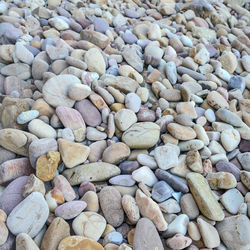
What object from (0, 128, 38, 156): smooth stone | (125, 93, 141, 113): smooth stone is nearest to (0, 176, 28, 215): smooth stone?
(0, 128, 38, 156): smooth stone

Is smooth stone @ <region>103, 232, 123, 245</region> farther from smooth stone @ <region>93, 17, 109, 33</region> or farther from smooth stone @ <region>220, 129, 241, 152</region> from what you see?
smooth stone @ <region>93, 17, 109, 33</region>

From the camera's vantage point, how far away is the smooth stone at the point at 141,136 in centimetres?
96

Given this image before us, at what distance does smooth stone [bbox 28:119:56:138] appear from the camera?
92 cm

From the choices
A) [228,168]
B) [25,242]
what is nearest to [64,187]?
[25,242]

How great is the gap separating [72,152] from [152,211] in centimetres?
29

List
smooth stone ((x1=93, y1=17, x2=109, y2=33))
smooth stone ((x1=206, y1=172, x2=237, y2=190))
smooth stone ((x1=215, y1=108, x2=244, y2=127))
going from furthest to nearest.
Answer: smooth stone ((x1=93, y1=17, x2=109, y2=33)) → smooth stone ((x1=215, y1=108, x2=244, y2=127)) → smooth stone ((x1=206, y1=172, x2=237, y2=190))

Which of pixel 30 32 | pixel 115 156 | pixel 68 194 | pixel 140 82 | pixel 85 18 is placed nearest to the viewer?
pixel 68 194

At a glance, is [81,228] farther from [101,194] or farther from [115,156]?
[115,156]

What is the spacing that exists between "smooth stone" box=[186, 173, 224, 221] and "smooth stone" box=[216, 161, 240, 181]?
0.10 m

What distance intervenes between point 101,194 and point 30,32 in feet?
3.16

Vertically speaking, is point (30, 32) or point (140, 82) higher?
point (140, 82)

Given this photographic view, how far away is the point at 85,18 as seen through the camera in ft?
5.24

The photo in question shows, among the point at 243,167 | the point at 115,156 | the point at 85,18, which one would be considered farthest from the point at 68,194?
the point at 85,18

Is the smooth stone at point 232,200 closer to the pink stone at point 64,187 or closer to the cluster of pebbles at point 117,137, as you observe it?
the cluster of pebbles at point 117,137
